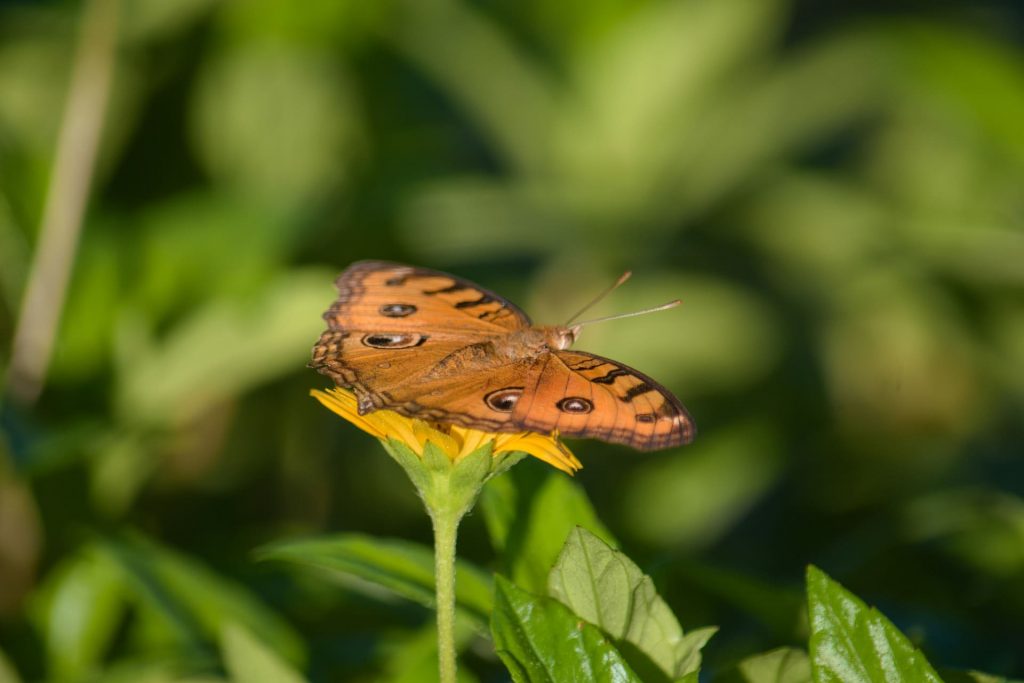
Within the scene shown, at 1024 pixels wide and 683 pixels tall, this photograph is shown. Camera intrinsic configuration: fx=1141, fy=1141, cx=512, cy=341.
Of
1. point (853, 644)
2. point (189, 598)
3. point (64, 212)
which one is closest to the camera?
point (853, 644)

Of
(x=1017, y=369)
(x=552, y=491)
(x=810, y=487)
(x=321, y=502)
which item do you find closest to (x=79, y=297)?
(x=321, y=502)

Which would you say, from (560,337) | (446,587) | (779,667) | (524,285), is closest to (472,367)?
(560,337)

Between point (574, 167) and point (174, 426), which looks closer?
point (174, 426)

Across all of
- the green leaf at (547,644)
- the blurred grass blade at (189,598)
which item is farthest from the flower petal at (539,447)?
the blurred grass blade at (189,598)

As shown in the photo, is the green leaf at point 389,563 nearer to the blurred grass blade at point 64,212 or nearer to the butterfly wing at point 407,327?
the butterfly wing at point 407,327

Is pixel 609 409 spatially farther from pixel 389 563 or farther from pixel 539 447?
pixel 389 563

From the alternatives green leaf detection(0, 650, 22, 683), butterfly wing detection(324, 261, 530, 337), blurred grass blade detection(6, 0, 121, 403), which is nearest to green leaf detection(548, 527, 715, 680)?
butterfly wing detection(324, 261, 530, 337)

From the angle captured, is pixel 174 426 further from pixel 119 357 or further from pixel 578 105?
pixel 578 105
